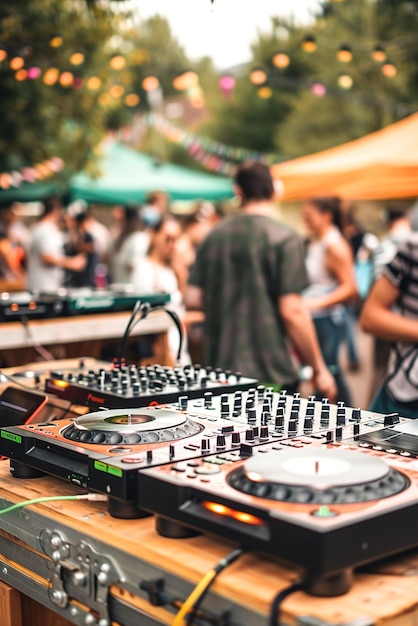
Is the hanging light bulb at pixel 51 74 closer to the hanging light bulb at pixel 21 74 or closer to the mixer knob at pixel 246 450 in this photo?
the hanging light bulb at pixel 21 74

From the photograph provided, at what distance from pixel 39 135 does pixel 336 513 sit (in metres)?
11.1

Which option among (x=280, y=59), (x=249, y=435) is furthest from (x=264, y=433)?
(x=280, y=59)

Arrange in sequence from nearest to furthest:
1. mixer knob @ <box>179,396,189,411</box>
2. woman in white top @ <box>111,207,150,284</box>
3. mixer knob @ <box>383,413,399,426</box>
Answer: mixer knob @ <box>383,413,399,426</box>, mixer knob @ <box>179,396,189,411</box>, woman in white top @ <box>111,207,150,284</box>

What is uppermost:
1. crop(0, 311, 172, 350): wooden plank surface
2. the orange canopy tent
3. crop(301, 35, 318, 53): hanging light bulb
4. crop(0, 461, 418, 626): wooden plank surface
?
crop(301, 35, 318, 53): hanging light bulb

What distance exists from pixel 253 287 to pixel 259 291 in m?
0.03

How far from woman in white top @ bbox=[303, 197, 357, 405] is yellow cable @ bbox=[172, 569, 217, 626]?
464cm

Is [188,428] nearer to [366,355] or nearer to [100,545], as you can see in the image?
[100,545]

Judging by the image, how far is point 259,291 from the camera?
12.7ft

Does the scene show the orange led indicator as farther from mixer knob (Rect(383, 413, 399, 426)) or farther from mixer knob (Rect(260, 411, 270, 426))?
mixer knob (Rect(383, 413, 399, 426))

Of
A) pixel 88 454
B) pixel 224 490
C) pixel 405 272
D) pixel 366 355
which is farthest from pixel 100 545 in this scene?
pixel 366 355

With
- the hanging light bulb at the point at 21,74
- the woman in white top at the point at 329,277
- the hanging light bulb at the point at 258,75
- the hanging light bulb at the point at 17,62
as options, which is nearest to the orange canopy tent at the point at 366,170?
the hanging light bulb at the point at 258,75

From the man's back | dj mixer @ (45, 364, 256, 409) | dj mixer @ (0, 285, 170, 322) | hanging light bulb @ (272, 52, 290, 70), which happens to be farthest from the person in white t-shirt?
dj mixer @ (45, 364, 256, 409)

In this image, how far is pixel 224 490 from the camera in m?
1.39

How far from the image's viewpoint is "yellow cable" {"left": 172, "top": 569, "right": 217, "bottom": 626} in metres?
1.32
